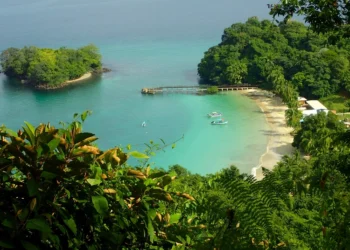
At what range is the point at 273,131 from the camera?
19.6 m

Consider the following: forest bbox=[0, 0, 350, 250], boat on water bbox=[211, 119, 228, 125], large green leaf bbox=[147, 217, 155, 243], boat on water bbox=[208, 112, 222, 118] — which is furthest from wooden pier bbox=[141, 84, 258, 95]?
large green leaf bbox=[147, 217, 155, 243]

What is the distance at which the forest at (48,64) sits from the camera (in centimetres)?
2838

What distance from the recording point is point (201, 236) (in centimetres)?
164

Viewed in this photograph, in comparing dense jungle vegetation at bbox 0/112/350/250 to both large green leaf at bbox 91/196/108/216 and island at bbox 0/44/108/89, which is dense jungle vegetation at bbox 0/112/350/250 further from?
island at bbox 0/44/108/89

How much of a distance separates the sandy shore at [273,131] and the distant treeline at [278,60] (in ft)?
3.31

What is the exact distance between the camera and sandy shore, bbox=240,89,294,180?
54.9ft

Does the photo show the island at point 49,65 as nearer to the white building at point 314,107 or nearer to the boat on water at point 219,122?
the boat on water at point 219,122

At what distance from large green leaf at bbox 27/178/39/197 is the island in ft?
90.8

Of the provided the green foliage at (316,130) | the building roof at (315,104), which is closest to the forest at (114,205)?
the green foliage at (316,130)

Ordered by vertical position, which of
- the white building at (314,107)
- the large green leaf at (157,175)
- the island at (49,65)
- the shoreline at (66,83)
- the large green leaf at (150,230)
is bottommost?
the white building at (314,107)

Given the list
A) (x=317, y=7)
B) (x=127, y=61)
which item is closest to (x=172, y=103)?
(x=127, y=61)

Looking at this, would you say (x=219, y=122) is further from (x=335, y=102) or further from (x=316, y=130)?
(x=316, y=130)

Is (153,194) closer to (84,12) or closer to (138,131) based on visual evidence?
(138,131)

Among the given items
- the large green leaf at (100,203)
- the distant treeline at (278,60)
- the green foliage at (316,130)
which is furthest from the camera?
the distant treeline at (278,60)
